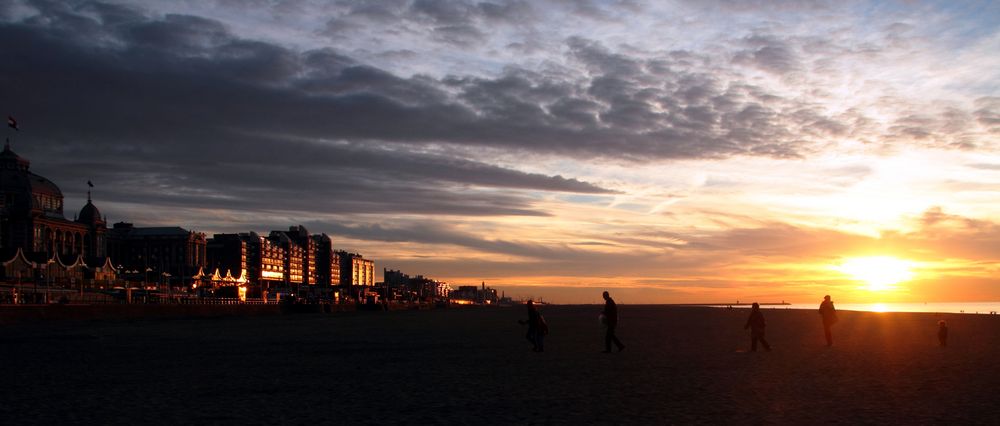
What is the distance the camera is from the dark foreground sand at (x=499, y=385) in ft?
48.4

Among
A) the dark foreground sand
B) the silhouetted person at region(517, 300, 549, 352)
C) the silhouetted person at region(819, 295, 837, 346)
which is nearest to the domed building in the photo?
the dark foreground sand

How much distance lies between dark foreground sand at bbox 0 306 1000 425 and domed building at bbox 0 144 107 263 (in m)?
149

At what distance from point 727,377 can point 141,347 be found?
909 inches

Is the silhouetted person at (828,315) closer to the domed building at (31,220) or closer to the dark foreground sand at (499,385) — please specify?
the dark foreground sand at (499,385)

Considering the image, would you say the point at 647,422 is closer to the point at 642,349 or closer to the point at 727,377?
the point at 727,377

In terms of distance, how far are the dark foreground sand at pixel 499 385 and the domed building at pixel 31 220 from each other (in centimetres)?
14903

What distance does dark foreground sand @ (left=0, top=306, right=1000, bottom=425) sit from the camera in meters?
14.8

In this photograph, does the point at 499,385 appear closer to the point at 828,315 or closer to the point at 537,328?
the point at 537,328

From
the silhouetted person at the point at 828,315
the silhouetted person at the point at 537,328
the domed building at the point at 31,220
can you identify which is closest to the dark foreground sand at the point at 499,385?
the silhouetted person at the point at 537,328

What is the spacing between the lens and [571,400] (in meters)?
16.6

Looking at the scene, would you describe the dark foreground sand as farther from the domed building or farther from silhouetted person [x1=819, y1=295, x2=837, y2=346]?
the domed building

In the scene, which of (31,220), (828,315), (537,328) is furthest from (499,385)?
(31,220)

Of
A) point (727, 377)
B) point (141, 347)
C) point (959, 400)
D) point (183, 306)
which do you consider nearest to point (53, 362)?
point (141, 347)

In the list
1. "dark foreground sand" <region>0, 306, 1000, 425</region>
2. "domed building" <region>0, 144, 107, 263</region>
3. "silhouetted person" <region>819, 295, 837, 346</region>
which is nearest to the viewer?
"dark foreground sand" <region>0, 306, 1000, 425</region>
